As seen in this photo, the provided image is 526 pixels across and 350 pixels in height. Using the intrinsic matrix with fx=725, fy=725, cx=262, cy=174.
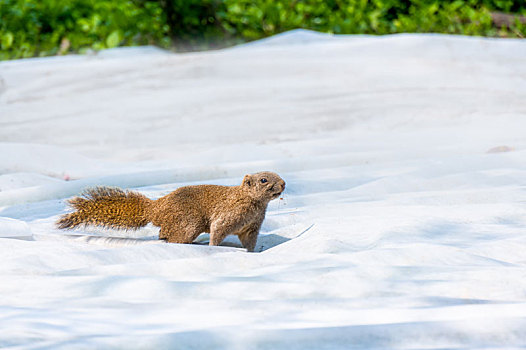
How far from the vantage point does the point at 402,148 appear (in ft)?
12.1

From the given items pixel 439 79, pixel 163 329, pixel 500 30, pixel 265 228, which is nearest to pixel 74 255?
pixel 163 329

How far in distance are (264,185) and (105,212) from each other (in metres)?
0.53

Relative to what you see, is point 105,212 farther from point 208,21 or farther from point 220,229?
point 208,21

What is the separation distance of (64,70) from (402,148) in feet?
9.06

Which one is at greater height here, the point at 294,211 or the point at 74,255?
the point at 74,255

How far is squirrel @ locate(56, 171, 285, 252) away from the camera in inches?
90.3

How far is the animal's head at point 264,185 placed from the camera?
232 centimetres

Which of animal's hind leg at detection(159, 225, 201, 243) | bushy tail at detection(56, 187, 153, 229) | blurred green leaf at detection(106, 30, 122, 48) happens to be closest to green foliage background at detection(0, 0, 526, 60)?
blurred green leaf at detection(106, 30, 122, 48)

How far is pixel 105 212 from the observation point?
2.39m

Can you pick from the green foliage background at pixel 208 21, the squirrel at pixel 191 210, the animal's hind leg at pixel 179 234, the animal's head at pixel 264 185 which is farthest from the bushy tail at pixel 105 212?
the green foliage background at pixel 208 21

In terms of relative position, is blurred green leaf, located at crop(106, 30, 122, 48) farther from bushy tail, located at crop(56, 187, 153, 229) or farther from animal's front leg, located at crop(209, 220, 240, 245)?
animal's front leg, located at crop(209, 220, 240, 245)

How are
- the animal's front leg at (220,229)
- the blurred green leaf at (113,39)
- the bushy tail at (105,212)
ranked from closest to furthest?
1. the animal's front leg at (220,229)
2. the bushy tail at (105,212)
3. the blurred green leaf at (113,39)

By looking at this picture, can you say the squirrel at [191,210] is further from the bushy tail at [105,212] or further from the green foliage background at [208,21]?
the green foliage background at [208,21]

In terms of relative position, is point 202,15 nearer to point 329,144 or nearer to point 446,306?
point 329,144
